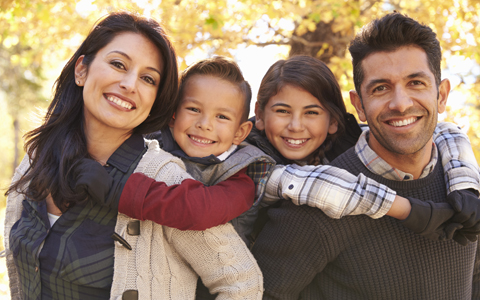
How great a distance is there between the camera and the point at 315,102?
251 cm

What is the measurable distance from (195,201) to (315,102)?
118 cm

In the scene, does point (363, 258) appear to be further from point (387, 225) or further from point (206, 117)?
point (206, 117)

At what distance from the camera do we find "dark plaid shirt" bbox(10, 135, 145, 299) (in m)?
1.75

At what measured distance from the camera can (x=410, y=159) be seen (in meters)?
2.09

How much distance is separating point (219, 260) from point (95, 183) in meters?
0.67

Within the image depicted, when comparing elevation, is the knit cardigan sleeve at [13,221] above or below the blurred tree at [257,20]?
below

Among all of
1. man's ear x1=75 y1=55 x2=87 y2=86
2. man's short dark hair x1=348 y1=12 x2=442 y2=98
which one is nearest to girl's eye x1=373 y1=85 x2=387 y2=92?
man's short dark hair x1=348 y1=12 x2=442 y2=98

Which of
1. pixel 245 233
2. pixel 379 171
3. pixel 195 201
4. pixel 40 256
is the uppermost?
pixel 379 171

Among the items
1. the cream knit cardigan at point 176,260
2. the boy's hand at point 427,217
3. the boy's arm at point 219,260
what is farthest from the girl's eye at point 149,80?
the boy's hand at point 427,217

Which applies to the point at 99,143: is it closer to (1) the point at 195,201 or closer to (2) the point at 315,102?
(1) the point at 195,201

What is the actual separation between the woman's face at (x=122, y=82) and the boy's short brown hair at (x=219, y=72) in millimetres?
333

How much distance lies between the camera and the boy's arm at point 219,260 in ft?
6.02

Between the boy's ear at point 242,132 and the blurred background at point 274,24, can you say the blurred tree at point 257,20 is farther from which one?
the boy's ear at point 242,132

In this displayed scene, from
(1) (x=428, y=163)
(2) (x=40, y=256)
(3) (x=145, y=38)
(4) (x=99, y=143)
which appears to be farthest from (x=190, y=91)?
(1) (x=428, y=163)
